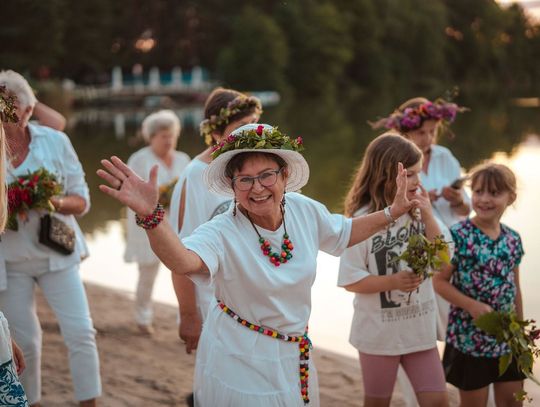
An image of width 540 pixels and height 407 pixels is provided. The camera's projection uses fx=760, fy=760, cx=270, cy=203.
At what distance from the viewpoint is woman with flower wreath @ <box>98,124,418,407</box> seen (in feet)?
11.2

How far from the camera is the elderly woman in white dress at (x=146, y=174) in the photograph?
7.89 meters

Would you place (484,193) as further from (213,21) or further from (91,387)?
(213,21)

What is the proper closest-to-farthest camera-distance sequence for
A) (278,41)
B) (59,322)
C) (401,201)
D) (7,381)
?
(7,381), (401,201), (59,322), (278,41)

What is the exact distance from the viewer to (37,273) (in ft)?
16.5

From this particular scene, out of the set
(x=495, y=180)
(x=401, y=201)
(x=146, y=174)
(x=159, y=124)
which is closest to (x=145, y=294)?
(x=146, y=174)

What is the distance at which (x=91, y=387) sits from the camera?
5098 mm

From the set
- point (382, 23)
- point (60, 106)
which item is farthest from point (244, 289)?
point (382, 23)

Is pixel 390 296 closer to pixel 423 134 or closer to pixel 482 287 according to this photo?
pixel 482 287

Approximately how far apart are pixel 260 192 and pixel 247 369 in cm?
80

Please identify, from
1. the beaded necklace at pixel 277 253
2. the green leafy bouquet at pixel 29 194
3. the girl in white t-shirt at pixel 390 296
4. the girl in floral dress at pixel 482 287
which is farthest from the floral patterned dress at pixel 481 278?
the green leafy bouquet at pixel 29 194

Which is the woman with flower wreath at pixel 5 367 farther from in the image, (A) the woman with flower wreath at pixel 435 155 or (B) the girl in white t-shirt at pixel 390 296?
(A) the woman with flower wreath at pixel 435 155

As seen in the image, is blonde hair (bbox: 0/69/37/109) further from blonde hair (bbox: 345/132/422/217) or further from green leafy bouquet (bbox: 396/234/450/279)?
green leafy bouquet (bbox: 396/234/450/279)

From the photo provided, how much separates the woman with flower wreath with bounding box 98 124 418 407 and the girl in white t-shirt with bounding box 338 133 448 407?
975mm

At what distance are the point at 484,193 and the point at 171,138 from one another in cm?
402
